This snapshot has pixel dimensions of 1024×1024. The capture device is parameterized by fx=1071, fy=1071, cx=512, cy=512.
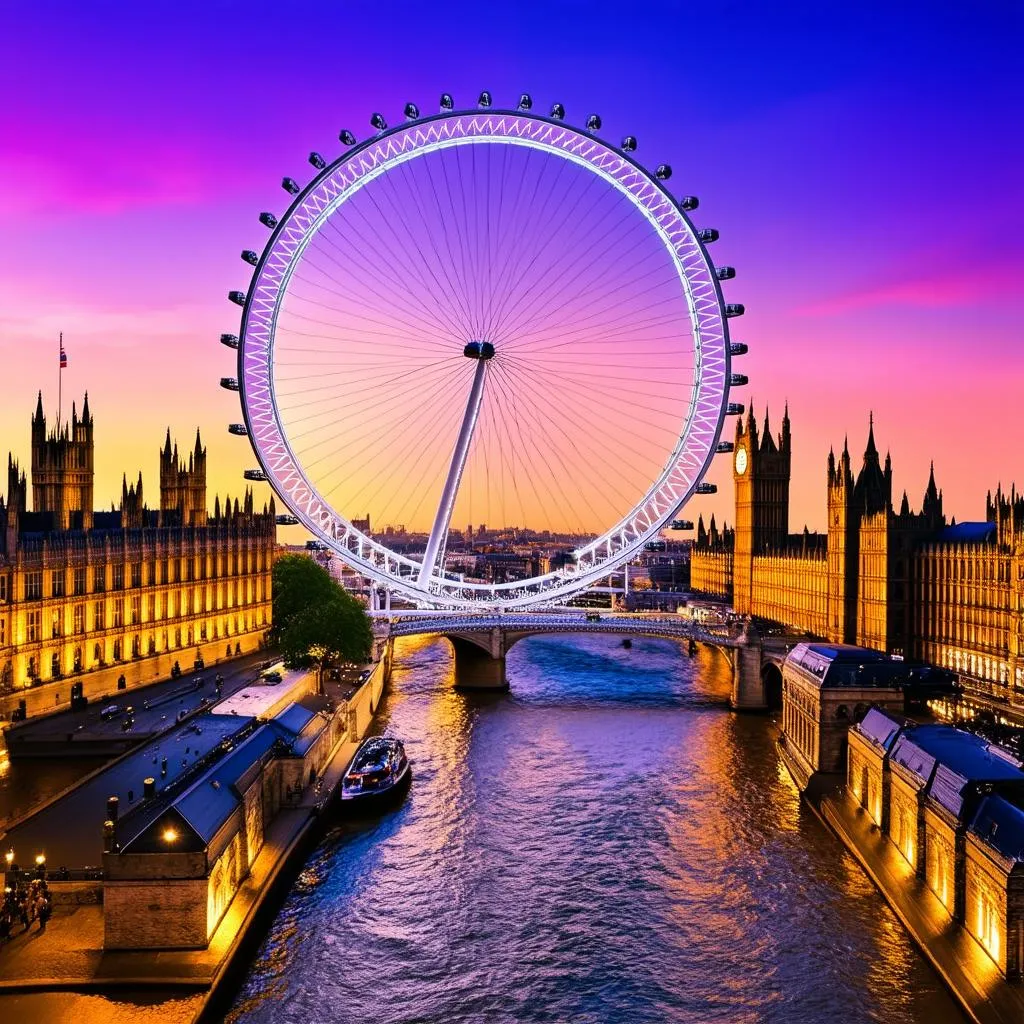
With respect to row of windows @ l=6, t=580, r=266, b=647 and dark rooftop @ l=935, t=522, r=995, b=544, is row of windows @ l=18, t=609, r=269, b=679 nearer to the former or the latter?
row of windows @ l=6, t=580, r=266, b=647

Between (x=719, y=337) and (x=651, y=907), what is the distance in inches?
1263

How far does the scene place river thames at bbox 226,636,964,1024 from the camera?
27188 millimetres

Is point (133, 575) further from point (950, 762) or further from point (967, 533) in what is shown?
point (967, 533)

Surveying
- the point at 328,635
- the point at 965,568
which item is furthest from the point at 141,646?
the point at 965,568

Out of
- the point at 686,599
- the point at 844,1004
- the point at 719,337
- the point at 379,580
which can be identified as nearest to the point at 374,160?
the point at 719,337

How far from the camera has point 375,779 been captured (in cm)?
4288

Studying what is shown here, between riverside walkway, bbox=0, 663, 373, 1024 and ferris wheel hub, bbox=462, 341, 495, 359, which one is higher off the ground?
ferris wheel hub, bbox=462, 341, 495, 359

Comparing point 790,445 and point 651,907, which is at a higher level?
point 790,445

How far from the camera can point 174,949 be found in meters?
26.0

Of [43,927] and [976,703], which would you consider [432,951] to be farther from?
[976,703]

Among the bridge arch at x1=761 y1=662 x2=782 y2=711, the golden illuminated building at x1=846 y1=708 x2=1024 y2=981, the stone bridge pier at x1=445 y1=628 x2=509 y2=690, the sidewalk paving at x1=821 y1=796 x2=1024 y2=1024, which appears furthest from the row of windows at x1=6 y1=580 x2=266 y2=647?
the golden illuminated building at x1=846 y1=708 x2=1024 y2=981

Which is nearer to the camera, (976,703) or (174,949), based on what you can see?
(174,949)

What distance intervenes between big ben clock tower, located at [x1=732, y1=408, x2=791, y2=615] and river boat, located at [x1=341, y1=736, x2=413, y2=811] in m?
75.1

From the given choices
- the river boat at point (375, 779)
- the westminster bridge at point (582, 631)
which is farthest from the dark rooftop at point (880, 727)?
the westminster bridge at point (582, 631)
